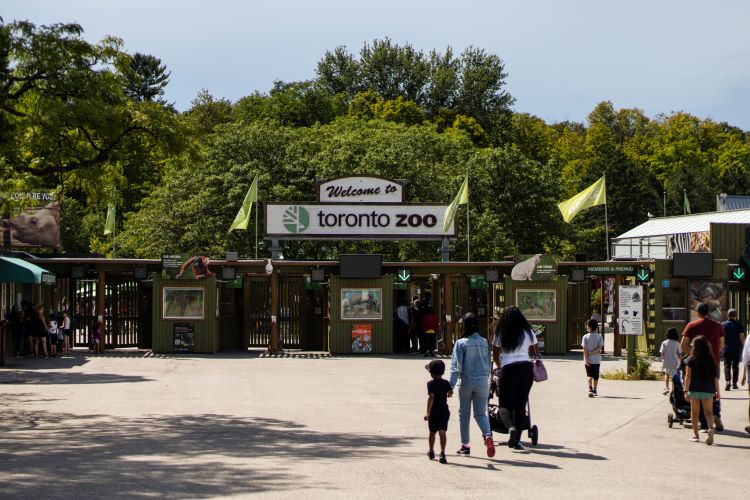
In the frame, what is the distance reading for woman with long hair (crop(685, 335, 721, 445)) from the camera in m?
14.1

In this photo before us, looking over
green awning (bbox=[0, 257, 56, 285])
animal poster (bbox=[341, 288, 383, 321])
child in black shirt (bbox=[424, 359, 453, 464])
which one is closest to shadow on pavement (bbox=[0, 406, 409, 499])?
child in black shirt (bbox=[424, 359, 453, 464])

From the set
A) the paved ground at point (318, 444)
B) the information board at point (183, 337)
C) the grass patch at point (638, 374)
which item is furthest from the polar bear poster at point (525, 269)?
the information board at point (183, 337)

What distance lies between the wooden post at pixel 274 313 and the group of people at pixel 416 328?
150 inches

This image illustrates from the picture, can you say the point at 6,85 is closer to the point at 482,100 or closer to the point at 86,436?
the point at 86,436

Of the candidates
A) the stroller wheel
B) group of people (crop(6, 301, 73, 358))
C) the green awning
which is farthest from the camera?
group of people (crop(6, 301, 73, 358))

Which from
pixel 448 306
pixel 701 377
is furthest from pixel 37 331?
pixel 701 377

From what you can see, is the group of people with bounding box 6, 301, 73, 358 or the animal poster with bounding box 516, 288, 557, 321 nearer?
the group of people with bounding box 6, 301, 73, 358

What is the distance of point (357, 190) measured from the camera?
36.9 meters

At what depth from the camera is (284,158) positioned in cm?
5378

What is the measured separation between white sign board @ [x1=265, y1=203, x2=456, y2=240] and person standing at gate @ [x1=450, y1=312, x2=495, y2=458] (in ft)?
78.2

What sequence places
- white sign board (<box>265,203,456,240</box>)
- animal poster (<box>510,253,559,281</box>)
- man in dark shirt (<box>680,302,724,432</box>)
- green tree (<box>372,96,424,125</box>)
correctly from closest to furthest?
man in dark shirt (<box>680,302,724,432</box>)
animal poster (<box>510,253,559,281</box>)
white sign board (<box>265,203,456,240</box>)
green tree (<box>372,96,424,125</box>)

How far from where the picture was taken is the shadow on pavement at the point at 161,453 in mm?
10375

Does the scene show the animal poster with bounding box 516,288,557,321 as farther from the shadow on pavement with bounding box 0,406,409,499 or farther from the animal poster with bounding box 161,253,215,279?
the shadow on pavement with bounding box 0,406,409,499

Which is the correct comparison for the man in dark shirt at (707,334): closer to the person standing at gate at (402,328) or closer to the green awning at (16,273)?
the green awning at (16,273)
